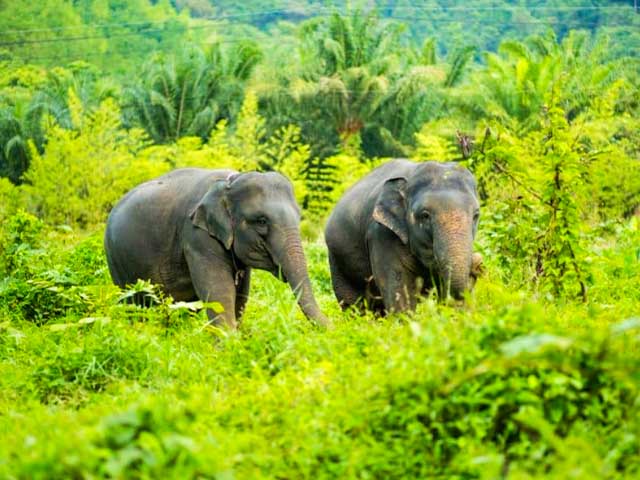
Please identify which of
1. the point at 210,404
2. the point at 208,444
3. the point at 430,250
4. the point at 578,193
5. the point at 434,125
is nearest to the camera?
the point at 208,444

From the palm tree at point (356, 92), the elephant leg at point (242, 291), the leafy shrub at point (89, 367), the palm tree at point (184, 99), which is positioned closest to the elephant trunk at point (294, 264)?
the elephant leg at point (242, 291)

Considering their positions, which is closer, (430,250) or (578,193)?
(430,250)

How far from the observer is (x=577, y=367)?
5301 millimetres

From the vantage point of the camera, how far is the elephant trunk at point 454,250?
8.87 meters

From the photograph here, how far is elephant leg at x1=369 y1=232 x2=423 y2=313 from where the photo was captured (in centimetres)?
968

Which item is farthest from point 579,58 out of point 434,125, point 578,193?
point 578,193

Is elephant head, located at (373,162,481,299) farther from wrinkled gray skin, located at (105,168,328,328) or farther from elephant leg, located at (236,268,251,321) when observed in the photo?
elephant leg, located at (236,268,251,321)

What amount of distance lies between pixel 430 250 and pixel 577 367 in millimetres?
4089

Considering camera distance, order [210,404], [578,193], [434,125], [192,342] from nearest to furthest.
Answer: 1. [210,404]
2. [192,342]
3. [578,193]
4. [434,125]

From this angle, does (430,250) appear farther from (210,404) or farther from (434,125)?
(434,125)

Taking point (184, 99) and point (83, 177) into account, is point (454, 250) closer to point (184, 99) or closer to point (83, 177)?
point (83, 177)

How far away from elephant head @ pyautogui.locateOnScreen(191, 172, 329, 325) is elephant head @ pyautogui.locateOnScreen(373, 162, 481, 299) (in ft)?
2.65

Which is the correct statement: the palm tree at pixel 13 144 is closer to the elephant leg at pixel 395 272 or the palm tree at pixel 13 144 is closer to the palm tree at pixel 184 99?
the palm tree at pixel 184 99

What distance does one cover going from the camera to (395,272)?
973 centimetres
